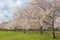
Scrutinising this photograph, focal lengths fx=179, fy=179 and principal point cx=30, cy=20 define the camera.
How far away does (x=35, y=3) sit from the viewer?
117ft

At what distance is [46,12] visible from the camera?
34.2 metres

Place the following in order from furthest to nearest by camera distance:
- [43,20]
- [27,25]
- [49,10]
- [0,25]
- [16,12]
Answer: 1. [0,25]
2. [16,12]
3. [27,25]
4. [43,20]
5. [49,10]

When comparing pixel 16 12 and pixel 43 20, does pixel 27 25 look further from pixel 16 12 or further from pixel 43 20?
pixel 43 20

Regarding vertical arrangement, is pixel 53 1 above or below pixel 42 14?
above

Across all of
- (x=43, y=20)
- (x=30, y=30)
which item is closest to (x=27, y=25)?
(x=30, y=30)

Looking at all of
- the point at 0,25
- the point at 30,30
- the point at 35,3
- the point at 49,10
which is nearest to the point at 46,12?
the point at 49,10

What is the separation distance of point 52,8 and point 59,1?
2.16 m

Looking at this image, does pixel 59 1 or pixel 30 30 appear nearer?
pixel 59 1

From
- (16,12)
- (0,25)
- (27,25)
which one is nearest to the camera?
(27,25)

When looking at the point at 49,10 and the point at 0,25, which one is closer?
the point at 49,10

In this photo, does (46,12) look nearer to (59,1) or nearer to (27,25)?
(59,1)

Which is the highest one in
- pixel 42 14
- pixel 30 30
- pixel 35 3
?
pixel 35 3

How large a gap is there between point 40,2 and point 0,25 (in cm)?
6846

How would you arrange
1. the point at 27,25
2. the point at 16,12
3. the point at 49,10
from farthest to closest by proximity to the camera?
the point at 16,12, the point at 27,25, the point at 49,10
